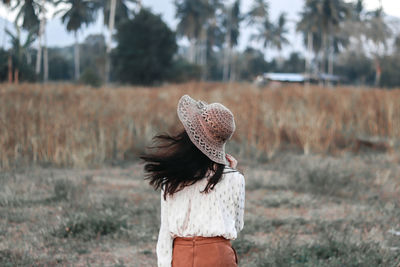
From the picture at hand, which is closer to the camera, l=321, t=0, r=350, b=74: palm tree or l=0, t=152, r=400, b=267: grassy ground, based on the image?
l=0, t=152, r=400, b=267: grassy ground

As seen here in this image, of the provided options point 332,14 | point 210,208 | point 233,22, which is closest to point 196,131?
point 210,208

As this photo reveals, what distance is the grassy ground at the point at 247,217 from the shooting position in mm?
3152

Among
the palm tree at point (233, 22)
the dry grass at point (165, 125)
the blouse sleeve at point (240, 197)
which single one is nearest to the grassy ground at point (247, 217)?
the dry grass at point (165, 125)

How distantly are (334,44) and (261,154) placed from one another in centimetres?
5405

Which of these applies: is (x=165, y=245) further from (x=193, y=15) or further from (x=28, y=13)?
(x=193, y=15)

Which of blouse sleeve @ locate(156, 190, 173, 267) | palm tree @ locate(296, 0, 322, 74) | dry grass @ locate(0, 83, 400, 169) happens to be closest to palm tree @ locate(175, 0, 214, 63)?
palm tree @ locate(296, 0, 322, 74)

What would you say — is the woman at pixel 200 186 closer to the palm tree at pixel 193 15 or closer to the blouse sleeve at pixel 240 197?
the blouse sleeve at pixel 240 197

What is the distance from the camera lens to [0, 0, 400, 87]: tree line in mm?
27984

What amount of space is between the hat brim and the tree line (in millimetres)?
24190

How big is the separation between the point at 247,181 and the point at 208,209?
12.9 feet

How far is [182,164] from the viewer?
1699mm

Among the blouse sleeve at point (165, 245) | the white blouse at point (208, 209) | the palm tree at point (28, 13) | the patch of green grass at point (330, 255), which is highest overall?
the palm tree at point (28, 13)

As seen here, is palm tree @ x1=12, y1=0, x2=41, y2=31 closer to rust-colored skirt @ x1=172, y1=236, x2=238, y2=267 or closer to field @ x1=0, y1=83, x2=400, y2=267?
field @ x1=0, y1=83, x2=400, y2=267

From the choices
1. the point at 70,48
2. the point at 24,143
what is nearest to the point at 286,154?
the point at 24,143
